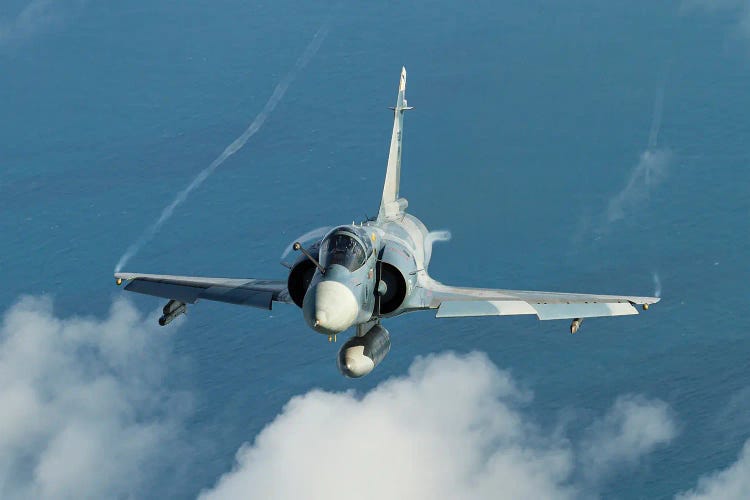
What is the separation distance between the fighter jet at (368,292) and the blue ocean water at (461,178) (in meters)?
65.7

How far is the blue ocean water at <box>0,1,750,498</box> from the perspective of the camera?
135 meters

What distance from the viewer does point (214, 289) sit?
61.5 metres

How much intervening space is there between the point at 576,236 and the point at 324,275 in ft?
278

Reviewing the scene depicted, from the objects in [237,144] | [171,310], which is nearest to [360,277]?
[171,310]

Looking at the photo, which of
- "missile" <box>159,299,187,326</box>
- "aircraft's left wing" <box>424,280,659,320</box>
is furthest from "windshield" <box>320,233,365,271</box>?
"missile" <box>159,299,187,326</box>

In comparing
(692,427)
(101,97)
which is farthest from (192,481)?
(692,427)

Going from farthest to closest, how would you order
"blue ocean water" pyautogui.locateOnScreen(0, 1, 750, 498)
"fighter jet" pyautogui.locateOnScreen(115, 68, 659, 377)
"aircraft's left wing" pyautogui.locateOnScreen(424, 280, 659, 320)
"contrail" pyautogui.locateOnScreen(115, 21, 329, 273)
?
"contrail" pyautogui.locateOnScreen(115, 21, 329, 273), "blue ocean water" pyautogui.locateOnScreen(0, 1, 750, 498), "aircraft's left wing" pyautogui.locateOnScreen(424, 280, 659, 320), "fighter jet" pyautogui.locateOnScreen(115, 68, 659, 377)

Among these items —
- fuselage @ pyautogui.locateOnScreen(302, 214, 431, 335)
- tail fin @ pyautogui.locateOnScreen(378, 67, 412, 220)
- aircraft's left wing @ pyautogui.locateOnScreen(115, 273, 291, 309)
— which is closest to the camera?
fuselage @ pyautogui.locateOnScreen(302, 214, 431, 335)

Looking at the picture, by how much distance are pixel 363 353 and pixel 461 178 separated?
72.1m

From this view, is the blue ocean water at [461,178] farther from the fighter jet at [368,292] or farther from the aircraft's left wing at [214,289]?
the fighter jet at [368,292]

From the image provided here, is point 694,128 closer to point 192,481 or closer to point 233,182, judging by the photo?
point 233,182

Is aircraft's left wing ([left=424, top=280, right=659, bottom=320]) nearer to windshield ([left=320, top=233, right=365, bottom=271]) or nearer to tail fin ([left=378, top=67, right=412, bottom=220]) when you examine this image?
windshield ([left=320, top=233, right=365, bottom=271])

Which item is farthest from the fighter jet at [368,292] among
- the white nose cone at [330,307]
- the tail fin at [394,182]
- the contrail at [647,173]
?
the contrail at [647,173]

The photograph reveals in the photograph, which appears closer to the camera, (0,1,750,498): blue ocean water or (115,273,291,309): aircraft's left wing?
(115,273,291,309): aircraft's left wing
